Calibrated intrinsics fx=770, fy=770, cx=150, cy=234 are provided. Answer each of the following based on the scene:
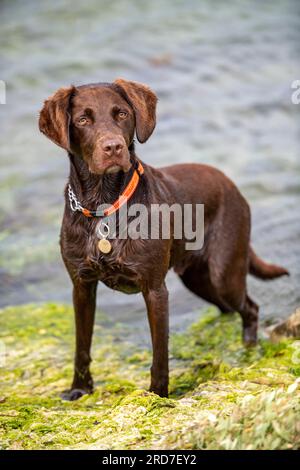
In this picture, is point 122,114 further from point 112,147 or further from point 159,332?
point 159,332

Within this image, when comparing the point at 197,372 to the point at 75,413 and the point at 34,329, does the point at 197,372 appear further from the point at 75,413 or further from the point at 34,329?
the point at 34,329

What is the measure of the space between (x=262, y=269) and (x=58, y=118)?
246 centimetres

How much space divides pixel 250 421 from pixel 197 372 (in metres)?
1.97

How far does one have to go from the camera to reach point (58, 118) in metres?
4.00

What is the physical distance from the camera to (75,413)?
3.89m

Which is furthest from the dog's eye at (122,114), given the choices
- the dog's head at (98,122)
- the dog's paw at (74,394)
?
the dog's paw at (74,394)

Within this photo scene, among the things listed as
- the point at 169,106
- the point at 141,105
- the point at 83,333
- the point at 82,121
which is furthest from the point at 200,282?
the point at 169,106

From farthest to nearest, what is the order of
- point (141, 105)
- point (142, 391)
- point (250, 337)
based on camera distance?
point (250, 337) < point (141, 105) < point (142, 391)

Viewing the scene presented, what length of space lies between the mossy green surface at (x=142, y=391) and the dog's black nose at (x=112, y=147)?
120cm

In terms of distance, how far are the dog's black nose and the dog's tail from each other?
2259 mm

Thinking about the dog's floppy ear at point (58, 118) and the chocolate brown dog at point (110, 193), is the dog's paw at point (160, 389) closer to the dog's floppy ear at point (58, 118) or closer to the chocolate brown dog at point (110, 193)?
the chocolate brown dog at point (110, 193)

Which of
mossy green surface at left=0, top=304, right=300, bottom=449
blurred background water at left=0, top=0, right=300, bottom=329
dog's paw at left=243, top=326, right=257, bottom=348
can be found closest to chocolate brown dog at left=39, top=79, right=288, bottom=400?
mossy green surface at left=0, top=304, right=300, bottom=449

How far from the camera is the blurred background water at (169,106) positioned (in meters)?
7.46
